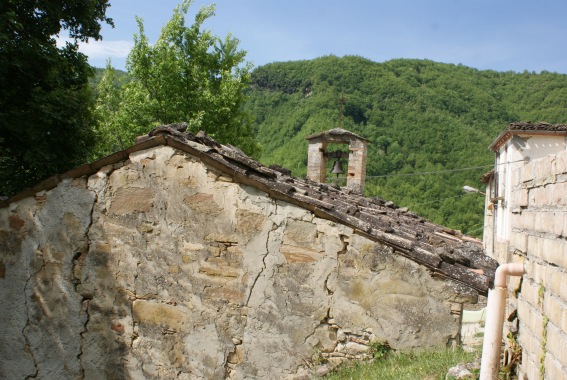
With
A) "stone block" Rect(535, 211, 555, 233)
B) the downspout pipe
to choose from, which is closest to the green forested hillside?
the downspout pipe

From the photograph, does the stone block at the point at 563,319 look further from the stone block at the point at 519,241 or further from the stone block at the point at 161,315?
the stone block at the point at 161,315

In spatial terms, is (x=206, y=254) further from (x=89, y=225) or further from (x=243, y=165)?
(x=89, y=225)

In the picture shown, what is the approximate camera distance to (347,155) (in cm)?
1077

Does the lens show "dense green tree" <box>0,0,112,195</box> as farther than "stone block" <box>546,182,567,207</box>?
Yes

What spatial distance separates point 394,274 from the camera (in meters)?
3.98

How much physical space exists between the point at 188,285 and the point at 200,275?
159 millimetres

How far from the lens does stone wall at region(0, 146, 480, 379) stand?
4035mm

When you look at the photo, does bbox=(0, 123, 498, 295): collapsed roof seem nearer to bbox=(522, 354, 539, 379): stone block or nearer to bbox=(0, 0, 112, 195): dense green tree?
bbox=(522, 354, 539, 379): stone block

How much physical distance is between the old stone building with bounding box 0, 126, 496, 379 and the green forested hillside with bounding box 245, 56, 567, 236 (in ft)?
51.2

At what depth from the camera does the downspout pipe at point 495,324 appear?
2895 millimetres

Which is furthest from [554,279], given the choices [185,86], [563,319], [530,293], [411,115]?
[411,115]

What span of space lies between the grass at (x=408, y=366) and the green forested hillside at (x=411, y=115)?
1612 cm

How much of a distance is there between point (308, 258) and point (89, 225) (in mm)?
2258

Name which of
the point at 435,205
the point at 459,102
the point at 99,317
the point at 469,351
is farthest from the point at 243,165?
the point at 459,102
